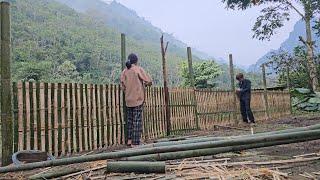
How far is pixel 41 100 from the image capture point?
21.6 ft

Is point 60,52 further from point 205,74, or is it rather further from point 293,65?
point 293,65

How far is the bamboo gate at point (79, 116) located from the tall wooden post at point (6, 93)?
0.79ft

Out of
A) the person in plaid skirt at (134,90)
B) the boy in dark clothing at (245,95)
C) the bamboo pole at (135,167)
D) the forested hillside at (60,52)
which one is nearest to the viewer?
the bamboo pole at (135,167)

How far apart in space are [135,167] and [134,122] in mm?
3872

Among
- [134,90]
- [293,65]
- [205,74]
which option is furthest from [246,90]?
[205,74]

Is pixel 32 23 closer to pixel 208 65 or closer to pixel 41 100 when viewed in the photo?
pixel 208 65

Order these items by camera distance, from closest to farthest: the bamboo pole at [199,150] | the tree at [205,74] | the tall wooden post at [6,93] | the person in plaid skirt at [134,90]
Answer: the bamboo pole at [199,150] < the tall wooden post at [6,93] < the person in plaid skirt at [134,90] < the tree at [205,74]

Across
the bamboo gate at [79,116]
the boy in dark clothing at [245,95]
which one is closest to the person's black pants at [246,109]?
the boy in dark clothing at [245,95]

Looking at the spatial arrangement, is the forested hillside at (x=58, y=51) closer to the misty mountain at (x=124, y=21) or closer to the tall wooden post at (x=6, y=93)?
the tall wooden post at (x=6, y=93)

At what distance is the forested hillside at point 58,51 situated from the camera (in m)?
33.6

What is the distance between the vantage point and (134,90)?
7660 mm

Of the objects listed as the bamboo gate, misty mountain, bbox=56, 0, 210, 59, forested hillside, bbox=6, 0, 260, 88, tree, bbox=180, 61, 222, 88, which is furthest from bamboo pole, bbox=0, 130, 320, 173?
misty mountain, bbox=56, 0, 210, 59

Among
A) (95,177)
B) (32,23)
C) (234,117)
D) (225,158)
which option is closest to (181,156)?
(225,158)

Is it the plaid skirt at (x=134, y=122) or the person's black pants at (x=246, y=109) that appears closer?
the plaid skirt at (x=134, y=122)
